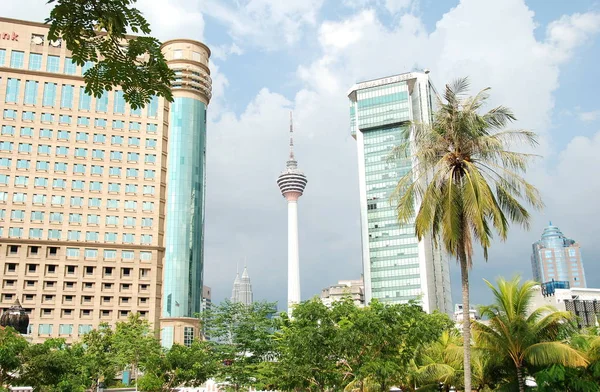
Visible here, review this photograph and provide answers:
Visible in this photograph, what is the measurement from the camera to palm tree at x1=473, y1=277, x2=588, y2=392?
2773 centimetres

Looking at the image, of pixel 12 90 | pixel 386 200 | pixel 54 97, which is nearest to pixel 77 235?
pixel 54 97

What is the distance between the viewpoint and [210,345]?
163ft

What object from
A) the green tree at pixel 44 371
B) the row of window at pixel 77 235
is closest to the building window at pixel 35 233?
the row of window at pixel 77 235

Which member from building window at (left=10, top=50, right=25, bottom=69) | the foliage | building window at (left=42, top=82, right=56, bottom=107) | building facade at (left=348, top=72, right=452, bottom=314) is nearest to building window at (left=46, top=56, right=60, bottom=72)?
building window at (left=42, top=82, right=56, bottom=107)

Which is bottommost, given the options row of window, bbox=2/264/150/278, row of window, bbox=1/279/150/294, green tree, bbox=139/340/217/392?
green tree, bbox=139/340/217/392

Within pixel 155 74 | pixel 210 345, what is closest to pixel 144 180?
pixel 210 345

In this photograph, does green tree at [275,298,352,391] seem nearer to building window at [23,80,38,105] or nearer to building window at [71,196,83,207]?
building window at [71,196,83,207]

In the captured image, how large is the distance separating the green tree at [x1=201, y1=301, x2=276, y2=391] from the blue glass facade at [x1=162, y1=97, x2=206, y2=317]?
55414mm

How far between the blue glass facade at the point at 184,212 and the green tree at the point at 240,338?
55.4m

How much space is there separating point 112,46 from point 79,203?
308 feet

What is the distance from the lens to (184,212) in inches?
4126

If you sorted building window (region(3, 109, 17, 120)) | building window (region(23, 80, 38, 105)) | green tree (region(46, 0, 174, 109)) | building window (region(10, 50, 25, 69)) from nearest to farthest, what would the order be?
green tree (region(46, 0, 174, 109))
building window (region(3, 109, 17, 120))
building window (region(23, 80, 38, 105))
building window (region(10, 50, 25, 69))

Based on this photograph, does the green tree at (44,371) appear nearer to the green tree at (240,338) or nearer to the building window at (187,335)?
the green tree at (240,338)

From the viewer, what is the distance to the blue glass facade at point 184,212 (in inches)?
4065
